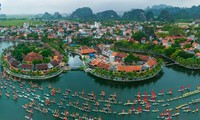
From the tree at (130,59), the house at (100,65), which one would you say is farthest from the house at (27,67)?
the tree at (130,59)

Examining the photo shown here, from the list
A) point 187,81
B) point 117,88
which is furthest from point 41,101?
point 187,81

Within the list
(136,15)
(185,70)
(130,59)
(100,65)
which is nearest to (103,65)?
(100,65)

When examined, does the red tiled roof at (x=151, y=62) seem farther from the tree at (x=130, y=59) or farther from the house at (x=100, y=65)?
the house at (x=100, y=65)

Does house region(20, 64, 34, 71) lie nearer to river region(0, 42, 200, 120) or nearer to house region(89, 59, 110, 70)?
river region(0, 42, 200, 120)

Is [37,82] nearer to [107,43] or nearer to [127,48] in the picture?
[127,48]

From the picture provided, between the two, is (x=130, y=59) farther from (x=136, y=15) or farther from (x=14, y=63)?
(x=136, y=15)
